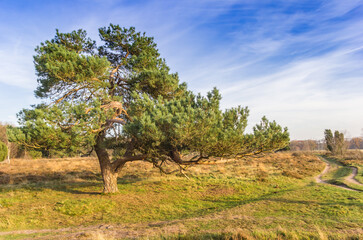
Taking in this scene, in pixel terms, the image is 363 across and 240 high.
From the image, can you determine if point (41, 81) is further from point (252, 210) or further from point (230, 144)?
point (252, 210)

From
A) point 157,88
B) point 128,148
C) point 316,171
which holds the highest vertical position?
point 157,88

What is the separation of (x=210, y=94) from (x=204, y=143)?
2.39 m

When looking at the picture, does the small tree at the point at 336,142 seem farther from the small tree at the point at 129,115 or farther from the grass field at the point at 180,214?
the small tree at the point at 129,115

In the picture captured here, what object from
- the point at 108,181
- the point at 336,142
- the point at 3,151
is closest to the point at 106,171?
the point at 108,181

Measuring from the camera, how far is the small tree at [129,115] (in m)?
8.88

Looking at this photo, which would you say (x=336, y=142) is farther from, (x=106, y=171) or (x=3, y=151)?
(x=3, y=151)

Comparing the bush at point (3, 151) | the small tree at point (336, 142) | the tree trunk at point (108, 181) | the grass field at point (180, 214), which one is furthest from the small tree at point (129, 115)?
the small tree at point (336, 142)

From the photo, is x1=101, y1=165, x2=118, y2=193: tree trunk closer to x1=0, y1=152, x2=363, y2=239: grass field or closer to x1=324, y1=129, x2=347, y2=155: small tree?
x1=0, y1=152, x2=363, y2=239: grass field

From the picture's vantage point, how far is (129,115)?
35.3ft

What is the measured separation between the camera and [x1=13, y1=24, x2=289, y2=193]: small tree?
8875mm

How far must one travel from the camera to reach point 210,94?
32.8 feet

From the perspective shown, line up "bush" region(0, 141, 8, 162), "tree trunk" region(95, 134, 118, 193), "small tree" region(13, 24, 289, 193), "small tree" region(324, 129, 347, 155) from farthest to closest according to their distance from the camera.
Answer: "small tree" region(324, 129, 347, 155)
"bush" region(0, 141, 8, 162)
"tree trunk" region(95, 134, 118, 193)
"small tree" region(13, 24, 289, 193)

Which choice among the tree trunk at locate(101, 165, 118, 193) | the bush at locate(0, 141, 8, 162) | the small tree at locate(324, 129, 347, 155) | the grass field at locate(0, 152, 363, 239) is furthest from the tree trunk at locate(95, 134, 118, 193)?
the small tree at locate(324, 129, 347, 155)

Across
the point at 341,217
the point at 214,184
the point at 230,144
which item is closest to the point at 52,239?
the point at 230,144
